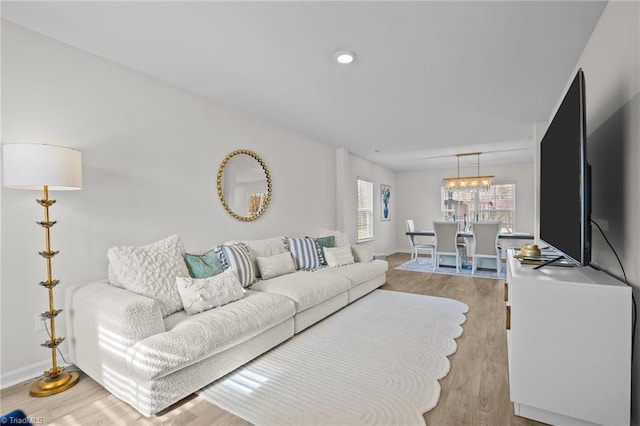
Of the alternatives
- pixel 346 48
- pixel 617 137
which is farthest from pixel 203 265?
pixel 617 137

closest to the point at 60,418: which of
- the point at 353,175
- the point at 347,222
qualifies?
the point at 347,222

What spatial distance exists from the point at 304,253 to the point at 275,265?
646 mm

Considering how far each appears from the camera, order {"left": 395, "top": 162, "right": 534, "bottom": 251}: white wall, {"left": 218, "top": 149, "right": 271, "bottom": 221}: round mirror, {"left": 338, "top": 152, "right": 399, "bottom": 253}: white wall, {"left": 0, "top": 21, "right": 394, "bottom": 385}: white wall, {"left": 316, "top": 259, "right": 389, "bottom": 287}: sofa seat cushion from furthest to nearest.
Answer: {"left": 395, "top": 162, "right": 534, "bottom": 251}: white wall, {"left": 338, "top": 152, "right": 399, "bottom": 253}: white wall, {"left": 316, "top": 259, "right": 389, "bottom": 287}: sofa seat cushion, {"left": 218, "top": 149, "right": 271, "bottom": 221}: round mirror, {"left": 0, "top": 21, "right": 394, "bottom": 385}: white wall

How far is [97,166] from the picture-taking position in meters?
2.46

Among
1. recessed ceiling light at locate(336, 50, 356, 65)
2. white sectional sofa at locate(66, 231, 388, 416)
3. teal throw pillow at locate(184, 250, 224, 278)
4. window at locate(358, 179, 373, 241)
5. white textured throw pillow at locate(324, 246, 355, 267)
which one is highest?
recessed ceiling light at locate(336, 50, 356, 65)

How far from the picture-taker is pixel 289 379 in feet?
6.86

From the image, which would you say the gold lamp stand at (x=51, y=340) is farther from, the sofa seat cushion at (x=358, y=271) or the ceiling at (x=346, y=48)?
the sofa seat cushion at (x=358, y=271)

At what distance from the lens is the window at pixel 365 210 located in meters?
6.89

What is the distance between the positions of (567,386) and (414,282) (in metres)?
3.51

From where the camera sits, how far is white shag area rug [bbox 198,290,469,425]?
174 centimetres

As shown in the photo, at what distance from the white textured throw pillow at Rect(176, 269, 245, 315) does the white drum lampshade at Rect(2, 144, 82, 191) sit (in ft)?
3.38

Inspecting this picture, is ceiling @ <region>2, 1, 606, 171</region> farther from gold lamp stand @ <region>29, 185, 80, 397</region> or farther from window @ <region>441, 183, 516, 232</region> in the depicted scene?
window @ <region>441, 183, 516, 232</region>

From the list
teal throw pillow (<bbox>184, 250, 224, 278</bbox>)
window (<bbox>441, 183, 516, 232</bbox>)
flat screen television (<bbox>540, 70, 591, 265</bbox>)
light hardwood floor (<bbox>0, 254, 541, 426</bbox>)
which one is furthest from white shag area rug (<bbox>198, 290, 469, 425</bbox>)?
window (<bbox>441, 183, 516, 232</bbox>)

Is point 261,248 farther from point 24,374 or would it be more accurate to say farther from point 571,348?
point 571,348
